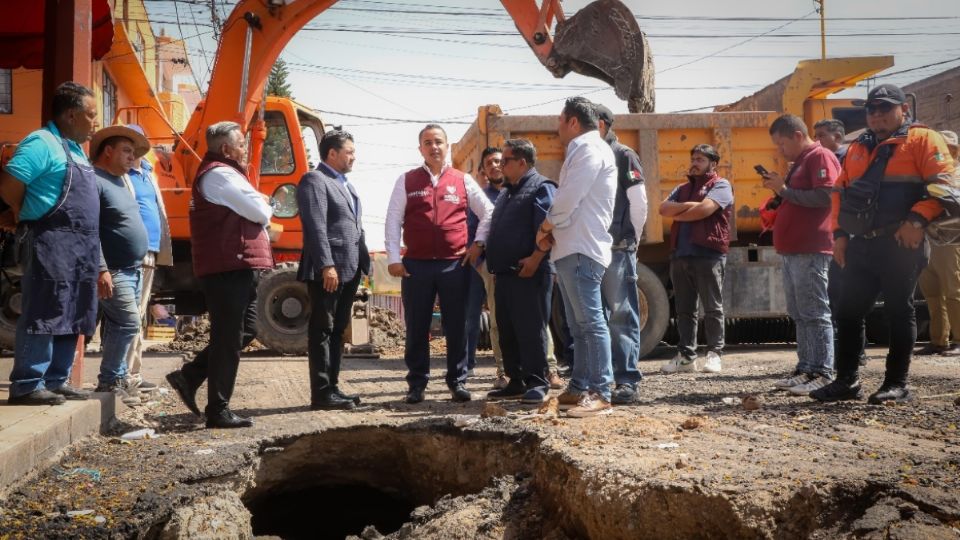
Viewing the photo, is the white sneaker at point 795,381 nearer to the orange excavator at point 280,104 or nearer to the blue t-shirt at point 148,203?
the orange excavator at point 280,104

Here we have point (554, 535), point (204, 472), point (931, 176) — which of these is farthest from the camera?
point (931, 176)

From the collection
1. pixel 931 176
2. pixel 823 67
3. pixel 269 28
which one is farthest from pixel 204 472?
pixel 823 67

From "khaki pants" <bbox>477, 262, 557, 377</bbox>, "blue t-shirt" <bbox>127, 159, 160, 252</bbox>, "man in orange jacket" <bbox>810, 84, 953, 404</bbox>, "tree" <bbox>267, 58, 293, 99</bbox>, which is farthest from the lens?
"tree" <bbox>267, 58, 293, 99</bbox>

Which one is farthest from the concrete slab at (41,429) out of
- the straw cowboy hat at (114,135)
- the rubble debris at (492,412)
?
the rubble debris at (492,412)

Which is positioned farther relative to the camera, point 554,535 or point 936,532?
point 554,535

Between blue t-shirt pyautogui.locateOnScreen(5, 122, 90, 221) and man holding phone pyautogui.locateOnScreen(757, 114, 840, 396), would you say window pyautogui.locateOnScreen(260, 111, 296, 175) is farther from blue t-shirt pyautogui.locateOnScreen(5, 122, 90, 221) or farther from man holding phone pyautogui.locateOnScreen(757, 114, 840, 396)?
Answer: man holding phone pyautogui.locateOnScreen(757, 114, 840, 396)

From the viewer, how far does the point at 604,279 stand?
6148 mm

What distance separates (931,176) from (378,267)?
26660mm

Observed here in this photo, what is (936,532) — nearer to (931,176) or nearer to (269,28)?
(931,176)

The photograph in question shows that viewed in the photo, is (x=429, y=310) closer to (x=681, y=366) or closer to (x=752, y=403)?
(x=752, y=403)

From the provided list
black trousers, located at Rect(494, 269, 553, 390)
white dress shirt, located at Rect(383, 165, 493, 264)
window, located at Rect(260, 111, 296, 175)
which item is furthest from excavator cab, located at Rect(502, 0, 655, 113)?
black trousers, located at Rect(494, 269, 553, 390)

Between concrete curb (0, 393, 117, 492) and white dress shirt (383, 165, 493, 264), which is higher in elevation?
white dress shirt (383, 165, 493, 264)

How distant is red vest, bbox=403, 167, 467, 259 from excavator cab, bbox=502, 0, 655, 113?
3563 millimetres

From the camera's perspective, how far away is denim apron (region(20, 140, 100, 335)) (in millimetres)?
4707
